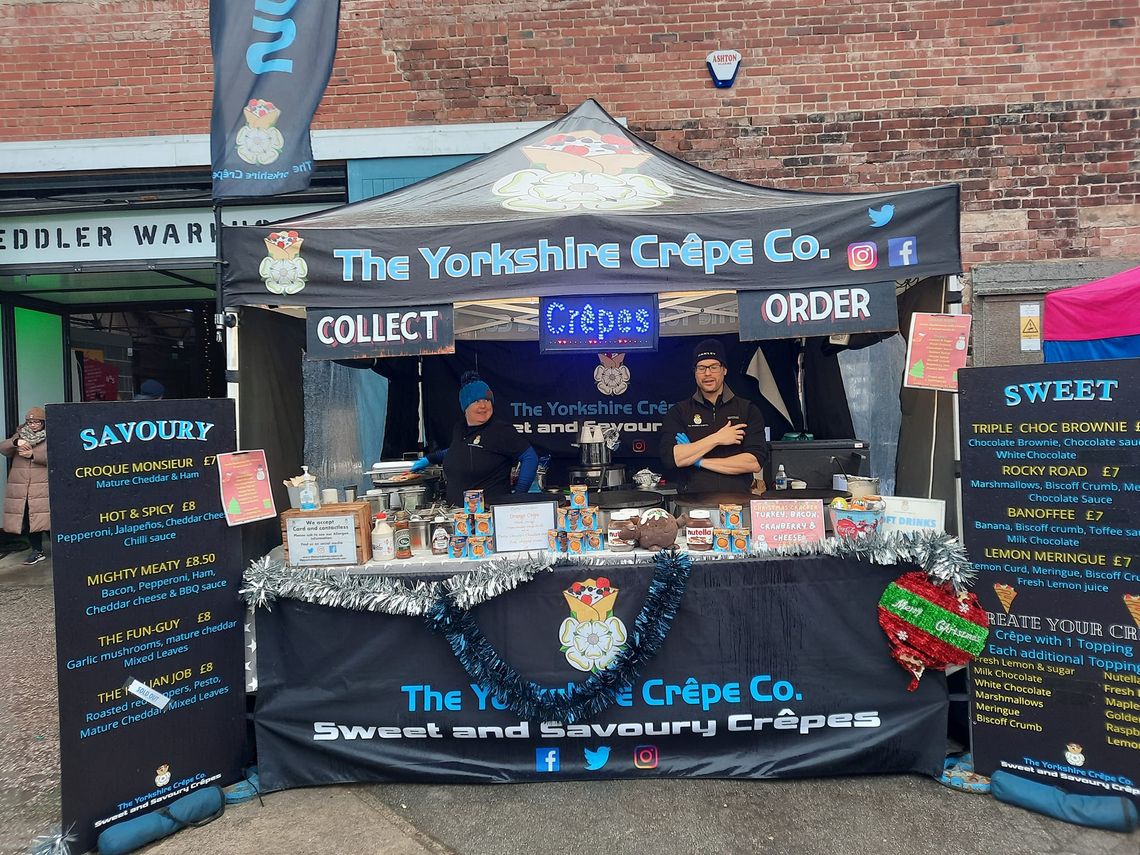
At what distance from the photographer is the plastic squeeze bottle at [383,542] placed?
321 cm

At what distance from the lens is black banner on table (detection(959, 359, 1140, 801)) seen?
261 cm

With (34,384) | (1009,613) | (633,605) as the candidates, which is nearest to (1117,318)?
(1009,613)

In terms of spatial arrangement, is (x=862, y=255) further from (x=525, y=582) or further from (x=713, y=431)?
(x=525, y=582)

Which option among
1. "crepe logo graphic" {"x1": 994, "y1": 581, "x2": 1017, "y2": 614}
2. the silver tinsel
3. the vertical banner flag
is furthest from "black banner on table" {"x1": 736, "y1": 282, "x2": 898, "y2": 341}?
the silver tinsel

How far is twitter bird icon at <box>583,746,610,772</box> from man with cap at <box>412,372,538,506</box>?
1.66 meters

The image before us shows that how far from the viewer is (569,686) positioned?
293 centimetres

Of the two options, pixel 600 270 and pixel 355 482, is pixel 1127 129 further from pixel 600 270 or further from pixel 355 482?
pixel 355 482

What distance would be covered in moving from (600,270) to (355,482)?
335cm

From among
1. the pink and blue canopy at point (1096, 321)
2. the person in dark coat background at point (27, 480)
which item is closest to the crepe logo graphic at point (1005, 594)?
the pink and blue canopy at point (1096, 321)

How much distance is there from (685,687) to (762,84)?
5810mm

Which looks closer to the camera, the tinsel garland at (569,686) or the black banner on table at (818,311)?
the tinsel garland at (569,686)

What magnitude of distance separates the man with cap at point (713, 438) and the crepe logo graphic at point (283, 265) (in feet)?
7.07

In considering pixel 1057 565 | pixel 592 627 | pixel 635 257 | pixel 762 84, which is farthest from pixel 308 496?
pixel 762 84

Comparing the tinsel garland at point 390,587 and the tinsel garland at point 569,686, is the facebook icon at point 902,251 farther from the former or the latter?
the tinsel garland at point 390,587
